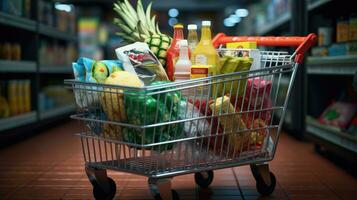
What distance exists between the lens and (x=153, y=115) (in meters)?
1.93

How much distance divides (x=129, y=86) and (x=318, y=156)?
A: 7.41ft

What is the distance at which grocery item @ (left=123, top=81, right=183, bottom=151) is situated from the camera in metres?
1.91

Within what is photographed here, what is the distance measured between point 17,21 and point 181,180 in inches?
98.7

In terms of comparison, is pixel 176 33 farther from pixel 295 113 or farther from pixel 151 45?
pixel 295 113

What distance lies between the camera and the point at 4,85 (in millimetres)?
4344

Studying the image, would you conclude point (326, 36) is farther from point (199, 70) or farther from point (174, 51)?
point (199, 70)

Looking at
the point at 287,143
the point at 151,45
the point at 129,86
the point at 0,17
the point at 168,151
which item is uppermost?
the point at 0,17

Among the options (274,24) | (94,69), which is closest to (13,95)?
(94,69)

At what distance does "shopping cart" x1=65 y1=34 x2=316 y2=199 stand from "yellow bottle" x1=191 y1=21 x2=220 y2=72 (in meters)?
0.10

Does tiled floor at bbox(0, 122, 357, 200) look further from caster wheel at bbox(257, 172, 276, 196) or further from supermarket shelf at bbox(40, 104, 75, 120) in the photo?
supermarket shelf at bbox(40, 104, 75, 120)

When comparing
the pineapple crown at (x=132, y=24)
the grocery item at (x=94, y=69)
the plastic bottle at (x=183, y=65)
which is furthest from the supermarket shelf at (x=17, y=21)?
the plastic bottle at (x=183, y=65)

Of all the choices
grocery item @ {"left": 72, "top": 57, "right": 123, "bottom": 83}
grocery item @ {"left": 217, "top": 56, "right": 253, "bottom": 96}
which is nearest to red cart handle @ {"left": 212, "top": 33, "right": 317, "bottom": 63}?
grocery item @ {"left": 217, "top": 56, "right": 253, "bottom": 96}

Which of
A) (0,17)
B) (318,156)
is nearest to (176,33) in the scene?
(318,156)

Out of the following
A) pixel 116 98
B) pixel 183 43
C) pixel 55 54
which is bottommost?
pixel 116 98
